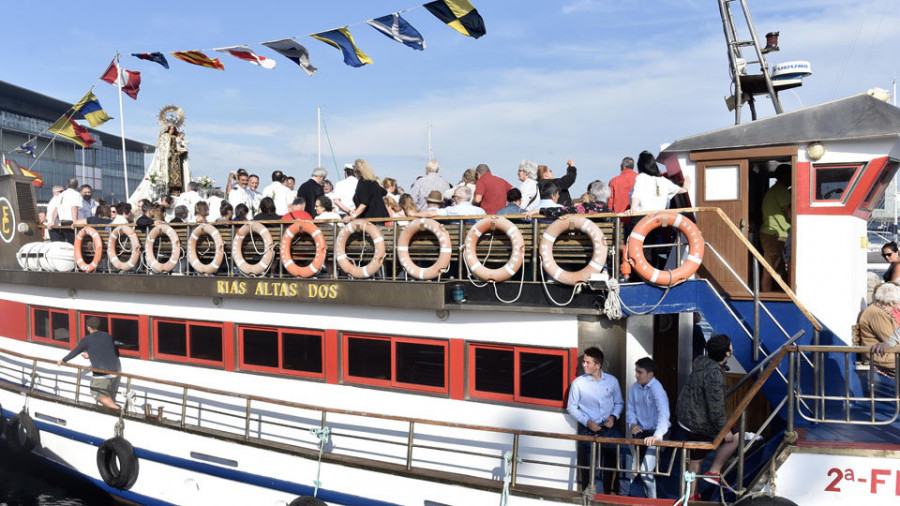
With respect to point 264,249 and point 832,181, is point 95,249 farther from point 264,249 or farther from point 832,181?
point 832,181

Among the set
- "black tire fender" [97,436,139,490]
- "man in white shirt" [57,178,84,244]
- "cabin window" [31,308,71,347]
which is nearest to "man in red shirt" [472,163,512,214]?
"black tire fender" [97,436,139,490]

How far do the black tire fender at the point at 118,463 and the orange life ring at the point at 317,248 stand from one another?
11.4 ft

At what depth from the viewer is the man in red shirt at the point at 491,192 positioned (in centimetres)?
817

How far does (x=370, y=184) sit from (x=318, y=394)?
9.14 ft

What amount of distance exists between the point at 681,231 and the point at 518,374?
7.40 feet

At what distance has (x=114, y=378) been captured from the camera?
936cm

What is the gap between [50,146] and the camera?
73375mm

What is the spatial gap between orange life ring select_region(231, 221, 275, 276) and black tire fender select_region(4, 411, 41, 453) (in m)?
4.93

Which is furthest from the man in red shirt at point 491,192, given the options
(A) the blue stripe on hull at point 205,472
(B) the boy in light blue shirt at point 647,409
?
(A) the blue stripe on hull at point 205,472

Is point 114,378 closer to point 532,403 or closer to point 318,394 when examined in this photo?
point 318,394

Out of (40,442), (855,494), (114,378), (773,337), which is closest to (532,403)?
(773,337)

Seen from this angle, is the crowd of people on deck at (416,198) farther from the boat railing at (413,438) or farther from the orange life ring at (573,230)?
the boat railing at (413,438)

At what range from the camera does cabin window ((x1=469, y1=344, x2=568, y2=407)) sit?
21.7ft

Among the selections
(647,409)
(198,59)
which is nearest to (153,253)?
(198,59)
